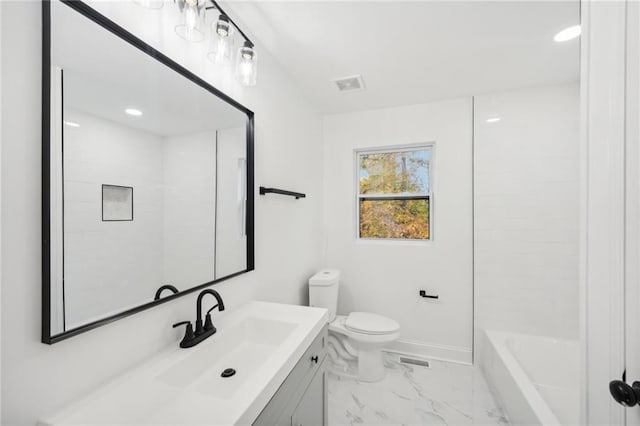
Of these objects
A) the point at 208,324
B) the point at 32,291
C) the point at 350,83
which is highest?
the point at 350,83

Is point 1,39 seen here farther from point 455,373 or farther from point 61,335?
point 455,373

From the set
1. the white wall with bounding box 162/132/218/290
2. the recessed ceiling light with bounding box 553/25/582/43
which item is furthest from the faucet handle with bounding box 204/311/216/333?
the recessed ceiling light with bounding box 553/25/582/43

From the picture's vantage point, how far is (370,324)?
226cm

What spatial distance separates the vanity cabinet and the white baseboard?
142 cm

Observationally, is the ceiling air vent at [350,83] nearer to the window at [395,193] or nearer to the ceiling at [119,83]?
the window at [395,193]

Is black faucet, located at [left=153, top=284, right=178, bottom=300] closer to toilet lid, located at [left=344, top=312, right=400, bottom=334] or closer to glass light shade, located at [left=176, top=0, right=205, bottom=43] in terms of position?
glass light shade, located at [left=176, top=0, right=205, bottom=43]

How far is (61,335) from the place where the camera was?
74 cm

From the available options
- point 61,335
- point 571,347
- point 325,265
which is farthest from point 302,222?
point 571,347

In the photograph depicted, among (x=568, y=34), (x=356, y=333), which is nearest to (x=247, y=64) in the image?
(x=568, y=34)

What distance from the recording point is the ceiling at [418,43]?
4.73 feet

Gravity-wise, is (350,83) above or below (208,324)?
above

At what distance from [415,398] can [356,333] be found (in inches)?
23.3

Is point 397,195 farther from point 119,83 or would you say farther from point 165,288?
point 119,83

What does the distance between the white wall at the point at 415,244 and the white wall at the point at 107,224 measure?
200cm
